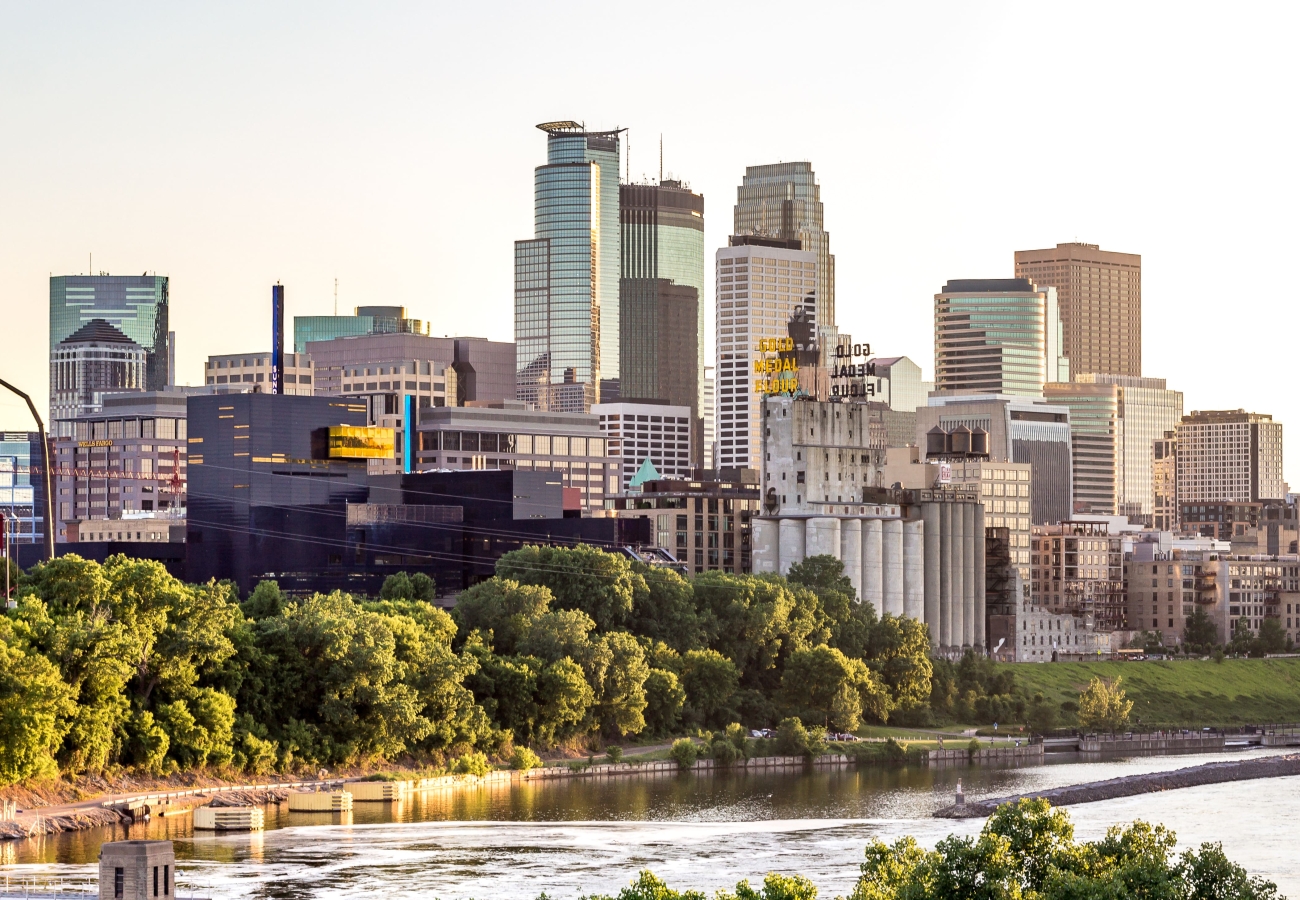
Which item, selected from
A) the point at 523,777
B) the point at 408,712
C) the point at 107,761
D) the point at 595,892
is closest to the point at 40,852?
the point at 107,761

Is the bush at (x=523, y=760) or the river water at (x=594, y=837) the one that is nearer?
the river water at (x=594, y=837)

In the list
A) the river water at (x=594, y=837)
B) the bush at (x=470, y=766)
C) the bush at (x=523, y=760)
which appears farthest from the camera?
the bush at (x=523, y=760)

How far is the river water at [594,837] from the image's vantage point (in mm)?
123188

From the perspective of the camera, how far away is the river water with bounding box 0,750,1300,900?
123m

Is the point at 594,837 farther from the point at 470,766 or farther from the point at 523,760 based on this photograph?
the point at 523,760

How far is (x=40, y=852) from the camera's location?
431 feet

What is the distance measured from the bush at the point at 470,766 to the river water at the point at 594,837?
10.6ft

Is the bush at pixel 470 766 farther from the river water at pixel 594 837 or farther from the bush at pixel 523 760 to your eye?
the bush at pixel 523 760

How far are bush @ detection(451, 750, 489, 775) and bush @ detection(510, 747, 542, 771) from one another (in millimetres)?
5114

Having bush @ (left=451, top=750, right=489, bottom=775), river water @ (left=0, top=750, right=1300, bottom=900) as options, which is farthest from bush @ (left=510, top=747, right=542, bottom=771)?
bush @ (left=451, top=750, right=489, bottom=775)

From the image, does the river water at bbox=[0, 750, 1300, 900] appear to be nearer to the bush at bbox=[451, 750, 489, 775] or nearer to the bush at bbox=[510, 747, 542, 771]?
the bush at bbox=[510, 747, 542, 771]

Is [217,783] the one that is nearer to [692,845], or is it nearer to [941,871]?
[692,845]

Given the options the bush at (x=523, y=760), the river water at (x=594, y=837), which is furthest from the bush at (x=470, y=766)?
the bush at (x=523, y=760)

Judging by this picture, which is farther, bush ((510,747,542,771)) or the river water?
bush ((510,747,542,771))
